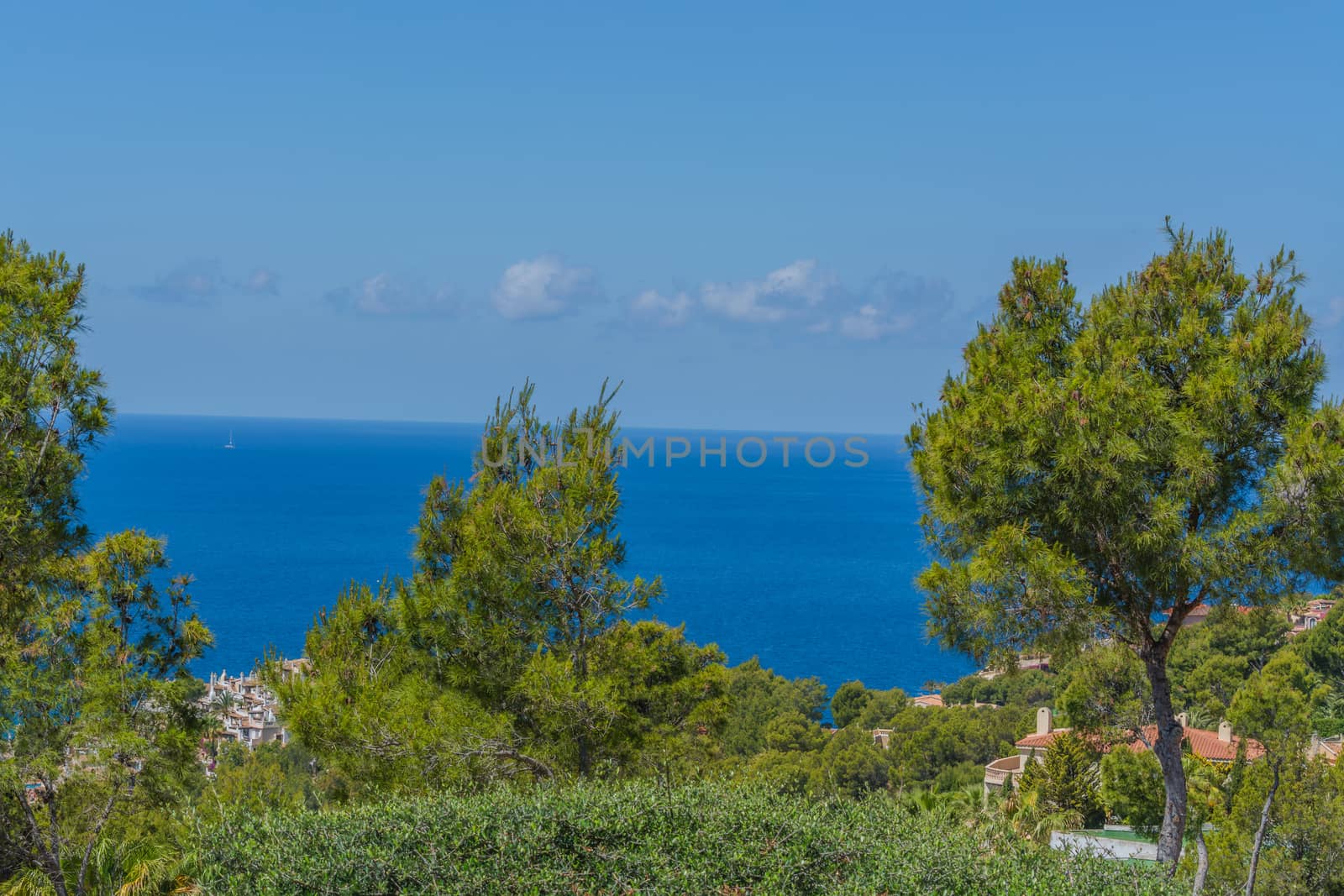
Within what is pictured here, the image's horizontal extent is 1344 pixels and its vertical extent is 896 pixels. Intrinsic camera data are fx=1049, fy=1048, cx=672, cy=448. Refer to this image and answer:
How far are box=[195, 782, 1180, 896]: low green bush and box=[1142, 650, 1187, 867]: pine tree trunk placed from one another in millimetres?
1633

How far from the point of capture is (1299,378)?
6059 millimetres

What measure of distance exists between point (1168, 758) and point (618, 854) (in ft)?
11.9

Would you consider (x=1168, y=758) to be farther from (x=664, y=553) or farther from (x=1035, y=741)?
(x=664, y=553)

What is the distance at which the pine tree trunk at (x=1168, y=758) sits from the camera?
20.2 feet

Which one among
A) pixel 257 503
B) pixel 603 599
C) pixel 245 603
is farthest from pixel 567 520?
pixel 257 503

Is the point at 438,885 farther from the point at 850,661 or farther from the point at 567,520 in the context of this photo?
the point at 850,661

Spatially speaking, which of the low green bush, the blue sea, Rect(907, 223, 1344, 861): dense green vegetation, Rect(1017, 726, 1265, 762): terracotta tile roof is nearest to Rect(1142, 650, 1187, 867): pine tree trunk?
Rect(907, 223, 1344, 861): dense green vegetation

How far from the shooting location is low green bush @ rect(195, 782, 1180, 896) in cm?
436

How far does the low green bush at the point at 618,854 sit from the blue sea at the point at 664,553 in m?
2.31

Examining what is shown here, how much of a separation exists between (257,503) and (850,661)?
6943cm

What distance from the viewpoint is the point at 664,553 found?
81.5 m

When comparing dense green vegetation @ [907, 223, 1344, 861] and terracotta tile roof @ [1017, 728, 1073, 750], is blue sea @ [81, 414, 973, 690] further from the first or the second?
terracotta tile roof @ [1017, 728, 1073, 750]

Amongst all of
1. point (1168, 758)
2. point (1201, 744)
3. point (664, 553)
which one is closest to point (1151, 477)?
point (1168, 758)

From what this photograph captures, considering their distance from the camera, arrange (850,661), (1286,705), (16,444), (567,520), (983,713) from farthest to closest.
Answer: (850,661) < (983,713) < (1286,705) < (567,520) < (16,444)
